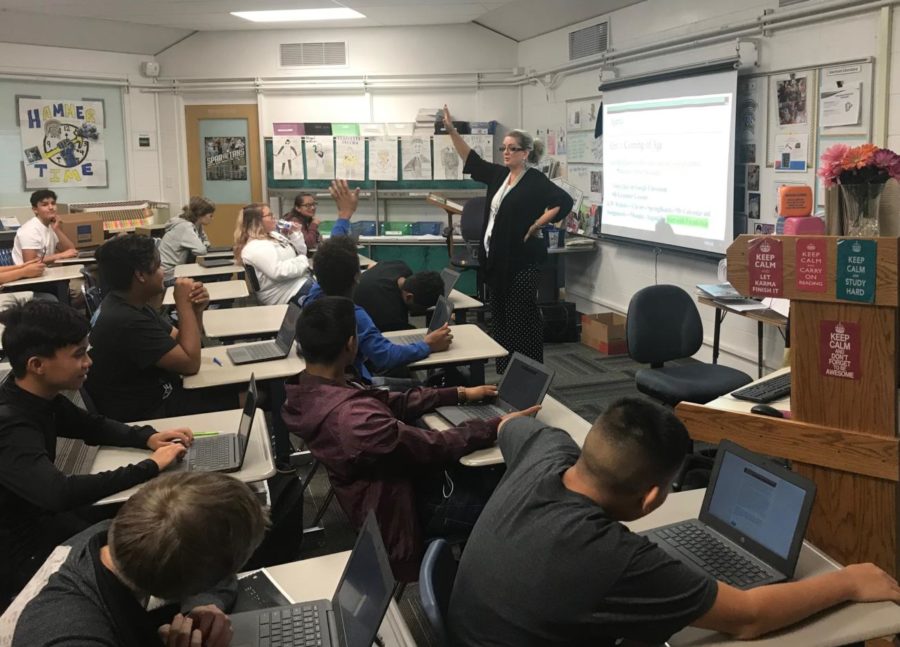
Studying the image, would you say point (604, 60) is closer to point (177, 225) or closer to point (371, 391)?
point (177, 225)

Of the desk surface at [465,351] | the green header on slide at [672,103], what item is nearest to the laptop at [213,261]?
the desk surface at [465,351]

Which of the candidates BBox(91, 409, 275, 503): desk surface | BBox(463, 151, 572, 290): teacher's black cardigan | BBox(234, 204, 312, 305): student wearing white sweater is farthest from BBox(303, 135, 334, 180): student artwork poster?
BBox(91, 409, 275, 503): desk surface

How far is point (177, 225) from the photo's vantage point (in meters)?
6.57

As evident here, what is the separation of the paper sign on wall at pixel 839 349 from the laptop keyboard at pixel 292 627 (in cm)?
144

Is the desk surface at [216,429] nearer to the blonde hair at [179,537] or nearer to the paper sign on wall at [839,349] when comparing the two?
the blonde hair at [179,537]

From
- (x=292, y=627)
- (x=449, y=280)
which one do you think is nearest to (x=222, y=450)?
(x=292, y=627)

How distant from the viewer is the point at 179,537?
1.25 meters

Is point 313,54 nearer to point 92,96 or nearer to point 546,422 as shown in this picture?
point 92,96

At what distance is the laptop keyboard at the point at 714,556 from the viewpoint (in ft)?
5.57

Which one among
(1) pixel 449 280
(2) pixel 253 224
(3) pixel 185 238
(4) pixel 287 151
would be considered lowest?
(1) pixel 449 280

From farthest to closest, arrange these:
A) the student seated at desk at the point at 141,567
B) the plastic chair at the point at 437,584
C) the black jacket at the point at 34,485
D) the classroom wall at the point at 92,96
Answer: the classroom wall at the point at 92,96
the black jacket at the point at 34,485
the plastic chair at the point at 437,584
the student seated at desk at the point at 141,567

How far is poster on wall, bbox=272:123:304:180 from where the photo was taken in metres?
8.67

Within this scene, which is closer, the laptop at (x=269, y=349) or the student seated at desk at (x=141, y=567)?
the student seated at desk at (x=141, y=567)

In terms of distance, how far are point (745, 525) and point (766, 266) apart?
28.6 inches
